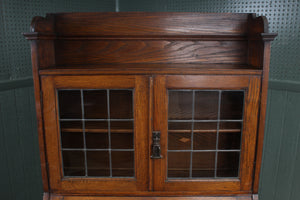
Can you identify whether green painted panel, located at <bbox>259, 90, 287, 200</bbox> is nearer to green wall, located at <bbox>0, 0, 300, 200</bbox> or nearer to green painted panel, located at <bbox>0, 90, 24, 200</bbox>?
green wall, located at <bbox>0, 0, 300, 200</bbox>

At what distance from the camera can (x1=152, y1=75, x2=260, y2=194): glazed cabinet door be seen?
138 centimetres

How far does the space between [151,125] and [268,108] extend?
3.32 feet

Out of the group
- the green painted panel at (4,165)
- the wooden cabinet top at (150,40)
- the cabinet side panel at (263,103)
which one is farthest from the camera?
the green painted panel at (4,165)

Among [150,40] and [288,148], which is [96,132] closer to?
[150,40]

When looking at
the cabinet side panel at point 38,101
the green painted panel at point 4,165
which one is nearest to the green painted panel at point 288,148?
the cabinet side panel at point 38,101

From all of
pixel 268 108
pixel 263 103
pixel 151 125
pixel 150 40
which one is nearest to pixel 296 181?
pixel 268 108

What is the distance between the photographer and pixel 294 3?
1770 mm

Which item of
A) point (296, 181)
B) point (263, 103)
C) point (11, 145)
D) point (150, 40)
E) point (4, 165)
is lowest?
point (296, 181)

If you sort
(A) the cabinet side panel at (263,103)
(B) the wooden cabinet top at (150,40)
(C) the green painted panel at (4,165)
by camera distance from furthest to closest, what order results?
1. (C) the green painted panel at (4,165)
2. (B) the wooden cabinet top at (150,40)
3. (A) the cabinet side panel at (263,103)

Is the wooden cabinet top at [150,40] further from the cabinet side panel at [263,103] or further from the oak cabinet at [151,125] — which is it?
→ the cabinet side panel at [263,103]

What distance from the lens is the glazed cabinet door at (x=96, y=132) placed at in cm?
139

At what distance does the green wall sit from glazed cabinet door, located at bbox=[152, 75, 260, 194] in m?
0.60

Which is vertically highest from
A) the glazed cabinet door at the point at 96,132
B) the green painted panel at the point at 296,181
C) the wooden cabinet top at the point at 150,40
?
the wooden cabinet top at the point at 150,40

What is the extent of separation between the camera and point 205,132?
4.77ft
